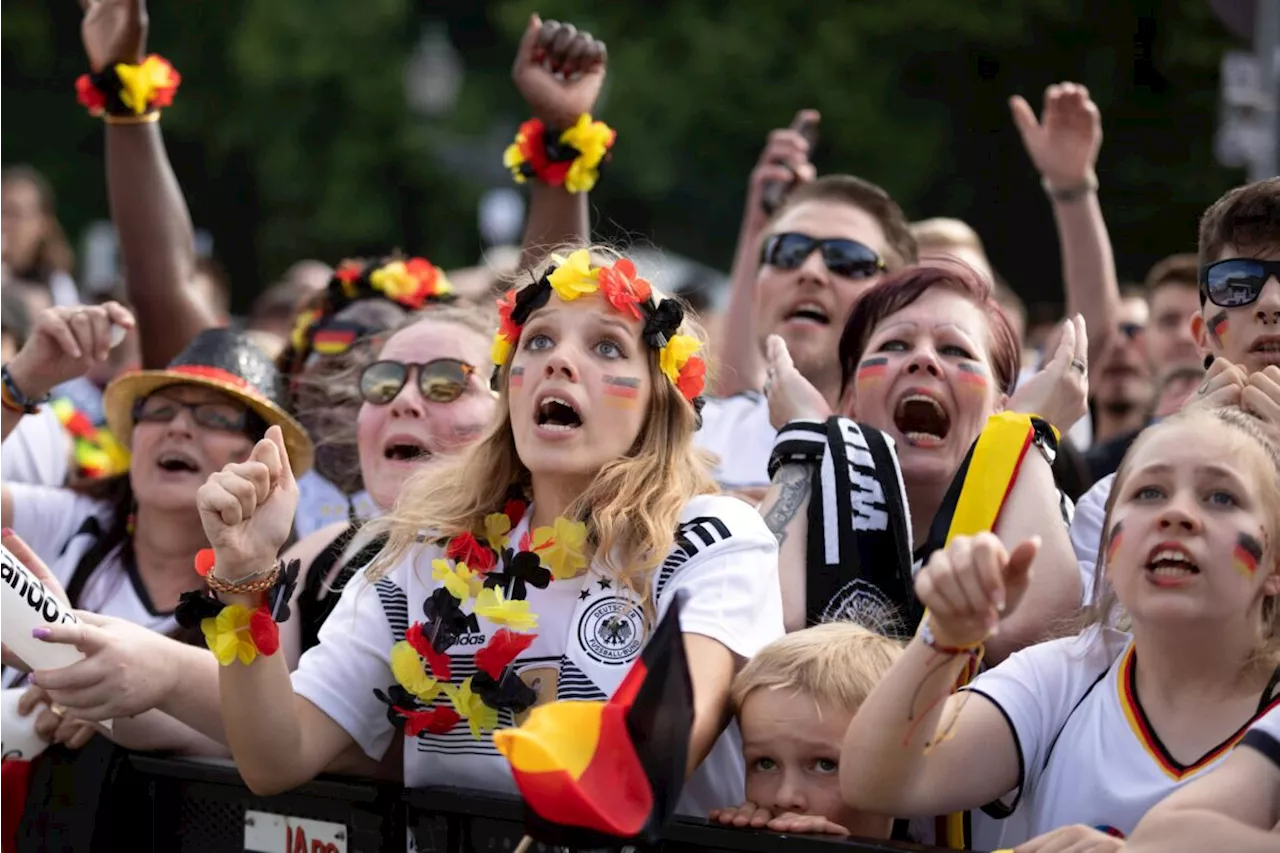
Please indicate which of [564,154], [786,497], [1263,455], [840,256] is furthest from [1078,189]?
[1263,455]

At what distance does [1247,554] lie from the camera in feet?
9.29

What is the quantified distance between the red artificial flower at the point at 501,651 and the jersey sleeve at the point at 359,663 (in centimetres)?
29

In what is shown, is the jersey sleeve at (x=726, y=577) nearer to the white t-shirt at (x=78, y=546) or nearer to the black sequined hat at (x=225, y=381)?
the white t-shirt at (x=78, y=546)

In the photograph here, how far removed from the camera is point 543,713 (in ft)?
9.15

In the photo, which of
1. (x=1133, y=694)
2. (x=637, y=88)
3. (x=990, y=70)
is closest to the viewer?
(x=1133, y=694)

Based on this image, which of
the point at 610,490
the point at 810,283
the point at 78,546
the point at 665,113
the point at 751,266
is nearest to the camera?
the point at 610,490

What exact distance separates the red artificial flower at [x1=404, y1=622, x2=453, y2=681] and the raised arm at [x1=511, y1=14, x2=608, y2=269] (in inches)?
75.2

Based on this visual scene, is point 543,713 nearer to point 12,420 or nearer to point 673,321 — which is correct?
point 673,321

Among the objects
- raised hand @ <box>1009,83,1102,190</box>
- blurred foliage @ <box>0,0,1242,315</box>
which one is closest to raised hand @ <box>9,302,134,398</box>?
raised hand @ <box>1009,83,1102,190</box>

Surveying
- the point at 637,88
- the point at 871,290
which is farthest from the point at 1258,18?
the point at 637,88

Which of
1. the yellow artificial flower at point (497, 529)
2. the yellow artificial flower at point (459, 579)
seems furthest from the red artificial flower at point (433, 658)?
the yellow artificial flower at point (497, 529)

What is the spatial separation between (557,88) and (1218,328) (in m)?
2.18

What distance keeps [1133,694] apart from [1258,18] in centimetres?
713

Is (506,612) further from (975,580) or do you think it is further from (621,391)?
(975,580)
